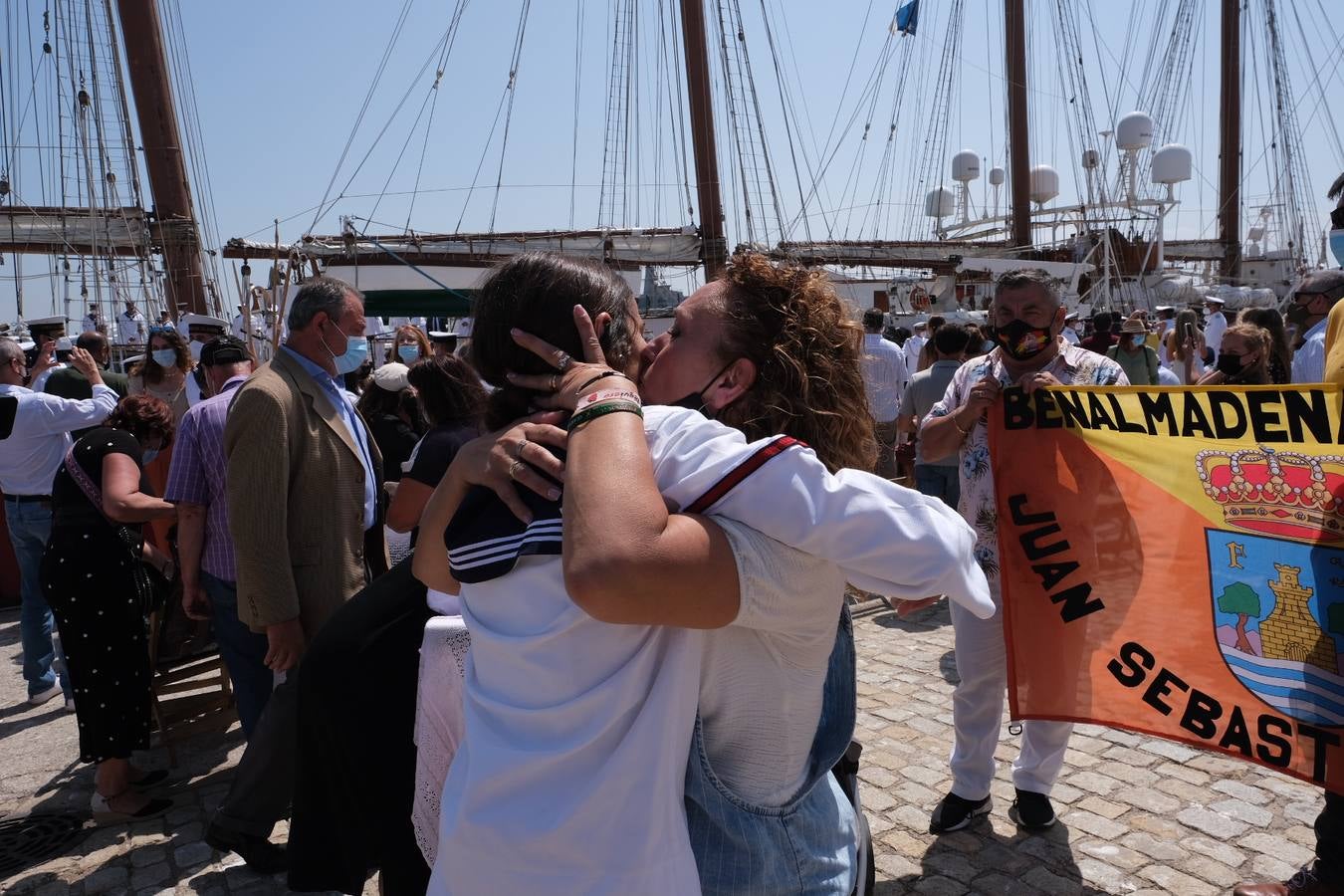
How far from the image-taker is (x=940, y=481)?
6.63 meters

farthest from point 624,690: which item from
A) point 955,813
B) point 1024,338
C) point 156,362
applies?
point 156,362

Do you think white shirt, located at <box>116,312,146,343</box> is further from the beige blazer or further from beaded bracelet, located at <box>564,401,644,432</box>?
beaded bracelet, located at <box>564,401,644,432</box>

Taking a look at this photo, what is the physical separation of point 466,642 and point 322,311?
2060 millimetres

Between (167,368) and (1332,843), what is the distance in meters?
7.96

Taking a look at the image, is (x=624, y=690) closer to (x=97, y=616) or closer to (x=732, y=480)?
(x=732, y=480)

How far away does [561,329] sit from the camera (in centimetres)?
147

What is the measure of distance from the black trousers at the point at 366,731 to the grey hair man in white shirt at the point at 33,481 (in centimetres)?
419

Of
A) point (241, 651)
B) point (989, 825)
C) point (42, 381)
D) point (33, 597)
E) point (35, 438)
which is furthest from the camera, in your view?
point (42, 381)

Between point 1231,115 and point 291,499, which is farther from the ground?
point 1231,115

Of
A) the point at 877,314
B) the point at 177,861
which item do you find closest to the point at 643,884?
the point at 177,861

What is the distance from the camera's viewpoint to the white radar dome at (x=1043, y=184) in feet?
104

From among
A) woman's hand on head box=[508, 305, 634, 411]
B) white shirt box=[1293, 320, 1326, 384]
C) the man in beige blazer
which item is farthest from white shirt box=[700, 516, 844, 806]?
white shirt box=[1293, 320, 1326, 384]

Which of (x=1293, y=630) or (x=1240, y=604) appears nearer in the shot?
(x=1293, y=630)

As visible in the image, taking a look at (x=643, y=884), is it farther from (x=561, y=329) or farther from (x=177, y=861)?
(x=177, y=861)
